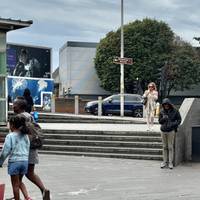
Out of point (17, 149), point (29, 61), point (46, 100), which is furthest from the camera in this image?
point (29, 61)

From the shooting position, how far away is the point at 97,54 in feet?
198

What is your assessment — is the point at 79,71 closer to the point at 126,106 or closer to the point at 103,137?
the point at 126,106

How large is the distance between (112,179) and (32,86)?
26.5 meters

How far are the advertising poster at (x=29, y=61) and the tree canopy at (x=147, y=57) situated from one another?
18.8m

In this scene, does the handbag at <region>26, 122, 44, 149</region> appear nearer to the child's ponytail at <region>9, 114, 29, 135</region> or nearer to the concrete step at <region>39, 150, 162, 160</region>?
the child's ponytail at <region>9, 114, 29, 135</region>

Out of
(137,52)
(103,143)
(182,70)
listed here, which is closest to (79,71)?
(137,52)

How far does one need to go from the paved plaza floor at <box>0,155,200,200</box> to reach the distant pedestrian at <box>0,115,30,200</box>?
1223 mm

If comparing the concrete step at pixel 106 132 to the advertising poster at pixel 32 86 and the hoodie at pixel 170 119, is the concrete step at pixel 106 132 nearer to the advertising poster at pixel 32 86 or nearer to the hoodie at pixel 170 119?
the hoodie at pixel 170 119

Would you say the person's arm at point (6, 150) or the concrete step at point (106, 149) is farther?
the concrete step at point (106, 149)

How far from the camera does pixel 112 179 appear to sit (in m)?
11.4

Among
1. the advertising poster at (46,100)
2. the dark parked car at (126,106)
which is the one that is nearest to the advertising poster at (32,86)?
the advertising poster at (46,100)

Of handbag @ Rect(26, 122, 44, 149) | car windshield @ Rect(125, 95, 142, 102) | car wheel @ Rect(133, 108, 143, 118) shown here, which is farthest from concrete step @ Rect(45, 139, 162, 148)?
car windshield @ Rect(125, 95, 142, 102)

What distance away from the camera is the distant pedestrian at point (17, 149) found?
25.7 feet

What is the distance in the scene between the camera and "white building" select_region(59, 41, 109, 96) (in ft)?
203
